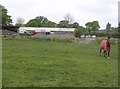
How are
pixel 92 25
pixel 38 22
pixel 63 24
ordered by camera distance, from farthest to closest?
pixel 38 22
pixel 63 24
pixel 92 25

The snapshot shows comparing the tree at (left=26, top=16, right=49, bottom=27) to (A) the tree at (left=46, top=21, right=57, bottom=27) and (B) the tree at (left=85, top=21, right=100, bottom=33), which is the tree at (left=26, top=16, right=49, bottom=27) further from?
(B) the tree at (left=85, top=21, right=100, bottom=33)

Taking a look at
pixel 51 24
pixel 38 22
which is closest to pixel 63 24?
pixel 51 24

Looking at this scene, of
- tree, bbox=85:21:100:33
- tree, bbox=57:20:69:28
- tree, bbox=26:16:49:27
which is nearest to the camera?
tree, bbox=85:21:100:33

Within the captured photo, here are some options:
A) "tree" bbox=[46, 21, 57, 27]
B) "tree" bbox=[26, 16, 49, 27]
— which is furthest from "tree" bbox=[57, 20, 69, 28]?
"tree" bbox=[26, 16, 49, 27]

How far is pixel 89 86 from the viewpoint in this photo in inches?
382

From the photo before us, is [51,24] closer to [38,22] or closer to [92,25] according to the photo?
[38,22]

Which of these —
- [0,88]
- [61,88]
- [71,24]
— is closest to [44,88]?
[61,88]

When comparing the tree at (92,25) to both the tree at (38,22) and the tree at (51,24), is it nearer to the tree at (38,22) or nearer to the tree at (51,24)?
the tree at (51,24)

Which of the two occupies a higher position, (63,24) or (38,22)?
(38,22)

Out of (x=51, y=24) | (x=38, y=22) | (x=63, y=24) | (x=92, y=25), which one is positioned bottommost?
(x=92, y=25)

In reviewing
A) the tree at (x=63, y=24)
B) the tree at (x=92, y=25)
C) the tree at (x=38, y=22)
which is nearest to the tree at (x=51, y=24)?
the tree at (x=38, y=22)

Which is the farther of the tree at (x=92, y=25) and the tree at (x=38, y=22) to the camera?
the tree at (x=38, y=22)

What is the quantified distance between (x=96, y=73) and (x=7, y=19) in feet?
336

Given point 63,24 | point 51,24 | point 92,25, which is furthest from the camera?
point 51,24
